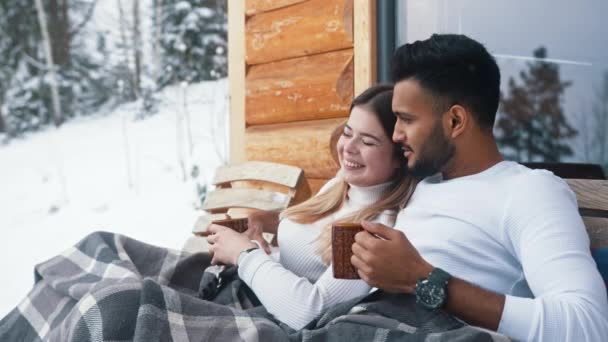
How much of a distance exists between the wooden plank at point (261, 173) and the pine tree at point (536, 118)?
77 centimetres

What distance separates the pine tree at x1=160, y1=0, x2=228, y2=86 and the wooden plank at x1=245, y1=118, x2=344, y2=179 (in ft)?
11.6

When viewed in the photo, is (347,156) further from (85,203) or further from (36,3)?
(36,3)

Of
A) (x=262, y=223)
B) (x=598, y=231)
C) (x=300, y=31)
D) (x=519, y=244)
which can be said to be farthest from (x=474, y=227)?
(x=300, y=31)

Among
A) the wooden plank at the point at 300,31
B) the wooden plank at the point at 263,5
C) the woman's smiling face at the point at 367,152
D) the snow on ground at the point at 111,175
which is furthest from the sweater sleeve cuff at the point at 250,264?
the snow on ground at the point at 111,175

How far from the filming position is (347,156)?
5.05 ft

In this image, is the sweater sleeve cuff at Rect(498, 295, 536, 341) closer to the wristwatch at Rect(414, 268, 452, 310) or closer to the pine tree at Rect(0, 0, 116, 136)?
the wristwatch at Rect(414, 268, 452, 310)

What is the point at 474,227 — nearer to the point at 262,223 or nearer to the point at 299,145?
the point at 262,223

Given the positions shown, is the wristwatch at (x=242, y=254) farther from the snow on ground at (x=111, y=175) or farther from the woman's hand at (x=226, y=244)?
the snow on ground at (x=111, y=175)

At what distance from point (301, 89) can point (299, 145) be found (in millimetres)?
237

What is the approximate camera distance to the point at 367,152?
151 centimetres

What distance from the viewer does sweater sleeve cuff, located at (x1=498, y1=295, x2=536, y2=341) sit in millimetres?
998

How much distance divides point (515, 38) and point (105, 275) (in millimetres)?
1419

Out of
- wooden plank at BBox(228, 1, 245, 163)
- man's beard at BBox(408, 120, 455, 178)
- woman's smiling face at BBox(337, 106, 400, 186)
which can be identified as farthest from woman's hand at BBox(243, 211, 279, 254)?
wooden plank at BBox(228, 1, 245, 163)

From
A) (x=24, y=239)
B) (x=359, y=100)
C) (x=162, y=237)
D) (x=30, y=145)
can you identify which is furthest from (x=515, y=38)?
(x=30, y=145)
